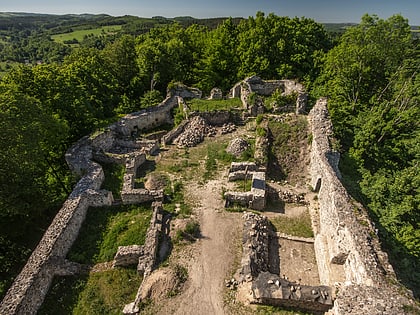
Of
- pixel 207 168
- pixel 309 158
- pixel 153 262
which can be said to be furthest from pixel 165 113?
pixel 153 262

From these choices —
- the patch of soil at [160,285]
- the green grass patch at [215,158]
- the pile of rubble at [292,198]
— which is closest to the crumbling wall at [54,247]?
the patch of soil at [160,285]

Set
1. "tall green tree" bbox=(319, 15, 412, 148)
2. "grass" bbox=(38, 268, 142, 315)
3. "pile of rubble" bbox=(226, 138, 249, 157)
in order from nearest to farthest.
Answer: "grass" bbox=(38, 268, 142, 315)
"pile of rubble" bbox=(226, 138, 249, 157)
"tall green tree" bbox=(319, 15, 412, 148)

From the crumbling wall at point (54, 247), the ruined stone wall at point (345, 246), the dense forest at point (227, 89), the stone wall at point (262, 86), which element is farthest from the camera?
the stone wall at point (262, 86)

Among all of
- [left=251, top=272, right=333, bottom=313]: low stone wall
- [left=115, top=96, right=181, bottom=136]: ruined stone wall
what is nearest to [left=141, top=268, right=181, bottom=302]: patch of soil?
[left=251, top=272, right=333, bottom=313]: low stone wall

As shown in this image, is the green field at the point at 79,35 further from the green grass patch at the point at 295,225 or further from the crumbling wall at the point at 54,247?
the green grass patch at the point at 295,225

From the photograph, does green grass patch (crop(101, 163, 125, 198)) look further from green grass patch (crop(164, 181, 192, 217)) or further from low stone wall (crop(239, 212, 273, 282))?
low stone wall (crop(239, 212, 273, 282))

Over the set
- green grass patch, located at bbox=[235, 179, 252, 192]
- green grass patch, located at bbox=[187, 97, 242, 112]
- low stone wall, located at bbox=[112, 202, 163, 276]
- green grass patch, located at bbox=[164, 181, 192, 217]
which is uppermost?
green grass patch, located at bbox=[187, 97, 242, 112]
